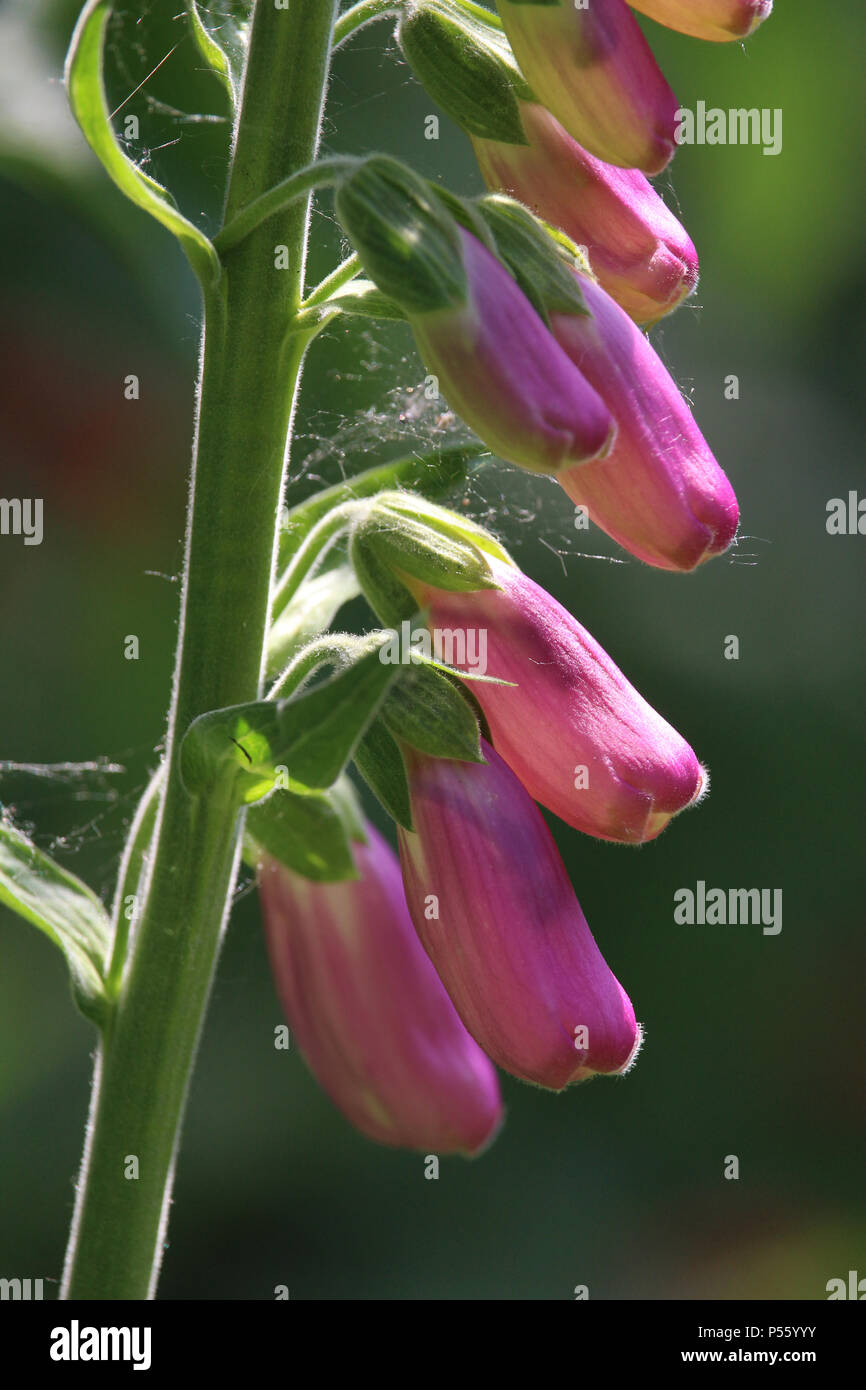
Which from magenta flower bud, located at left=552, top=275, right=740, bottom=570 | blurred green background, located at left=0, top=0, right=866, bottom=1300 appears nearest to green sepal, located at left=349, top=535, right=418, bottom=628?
magenta flower bud, located at left=552, top=275, right=740, bottom=570

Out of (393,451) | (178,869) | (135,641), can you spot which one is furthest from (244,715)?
(393,451)

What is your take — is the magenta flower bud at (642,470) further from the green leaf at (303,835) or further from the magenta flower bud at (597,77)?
the green leaf at (303,835)

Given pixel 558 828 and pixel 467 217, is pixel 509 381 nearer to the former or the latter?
pixel 467 217

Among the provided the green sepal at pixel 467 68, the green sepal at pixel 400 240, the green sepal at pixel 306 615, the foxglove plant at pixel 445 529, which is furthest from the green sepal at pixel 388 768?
the green sepal at pixel 467 68

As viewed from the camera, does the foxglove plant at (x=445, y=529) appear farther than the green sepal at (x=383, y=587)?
No

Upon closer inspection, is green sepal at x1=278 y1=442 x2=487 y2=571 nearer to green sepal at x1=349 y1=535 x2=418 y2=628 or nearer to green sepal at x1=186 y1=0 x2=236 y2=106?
green sepal at x1=349 y1=535 x2=418 y2=628

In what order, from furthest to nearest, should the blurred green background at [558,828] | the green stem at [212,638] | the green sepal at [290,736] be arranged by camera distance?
the blurred green background at [558,828] < the green stem at [212,638] < the green sepal at [290,736]

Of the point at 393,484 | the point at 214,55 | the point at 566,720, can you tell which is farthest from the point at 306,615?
the point at 214,55
